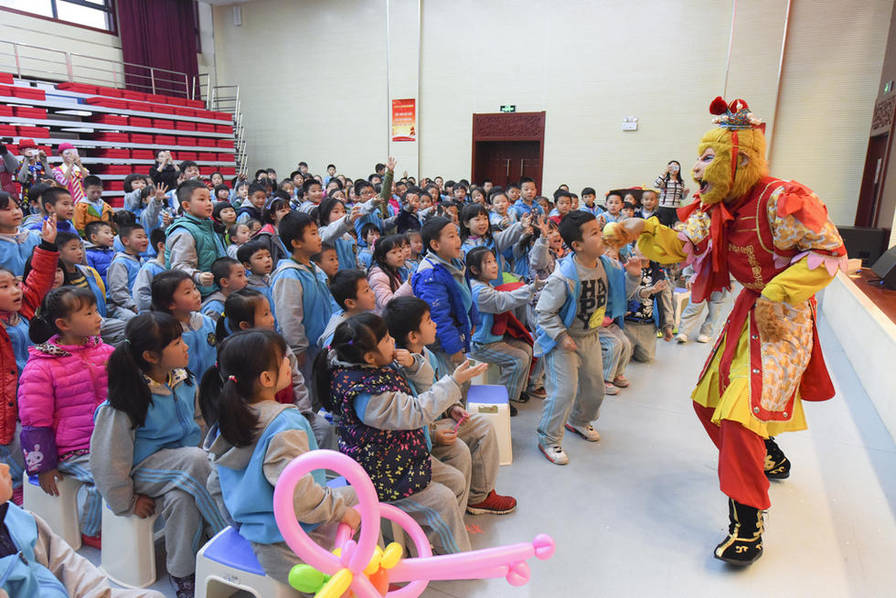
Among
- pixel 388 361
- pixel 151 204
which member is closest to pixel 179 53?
pixel 151 204

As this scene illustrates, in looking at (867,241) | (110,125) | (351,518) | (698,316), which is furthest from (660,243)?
(110,125)

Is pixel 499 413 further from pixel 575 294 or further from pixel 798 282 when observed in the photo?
pixel 798 282

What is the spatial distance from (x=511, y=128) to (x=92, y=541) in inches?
374

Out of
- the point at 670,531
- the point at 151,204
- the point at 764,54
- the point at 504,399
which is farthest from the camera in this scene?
the point at 764,54

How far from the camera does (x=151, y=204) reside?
15.5 ft

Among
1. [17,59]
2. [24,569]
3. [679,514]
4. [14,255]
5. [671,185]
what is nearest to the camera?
[24,569]

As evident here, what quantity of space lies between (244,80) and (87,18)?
3.06m

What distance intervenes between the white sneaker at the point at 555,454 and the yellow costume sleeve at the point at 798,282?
128 centimetres

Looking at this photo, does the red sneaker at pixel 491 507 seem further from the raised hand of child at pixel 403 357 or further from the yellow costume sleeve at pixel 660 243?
the yellow costume sleeve at pixel 660 243

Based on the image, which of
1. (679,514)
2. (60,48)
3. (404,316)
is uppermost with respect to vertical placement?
(60,48)

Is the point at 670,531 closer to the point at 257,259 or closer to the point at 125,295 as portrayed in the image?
the point at 257,259

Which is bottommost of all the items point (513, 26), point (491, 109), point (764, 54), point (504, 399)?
point (504, 399)

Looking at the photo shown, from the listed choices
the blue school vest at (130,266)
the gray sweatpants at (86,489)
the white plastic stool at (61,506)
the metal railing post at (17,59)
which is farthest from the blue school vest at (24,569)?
the metal railing post at (17,59)

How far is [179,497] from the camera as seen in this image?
1.78 metres
